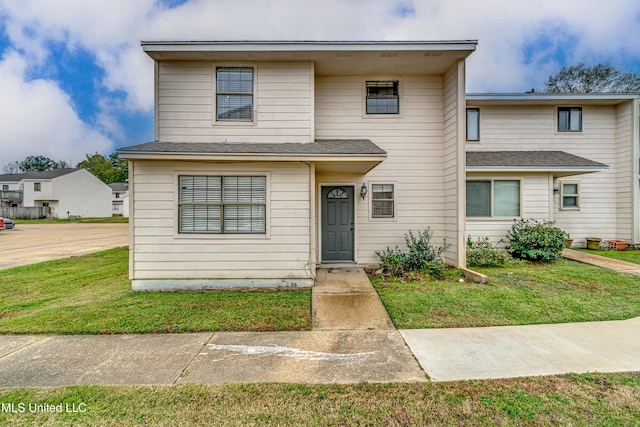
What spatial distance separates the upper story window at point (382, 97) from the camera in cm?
773

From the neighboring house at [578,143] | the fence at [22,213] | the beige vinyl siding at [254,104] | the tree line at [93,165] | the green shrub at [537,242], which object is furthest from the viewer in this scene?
the tree line at [93,165]

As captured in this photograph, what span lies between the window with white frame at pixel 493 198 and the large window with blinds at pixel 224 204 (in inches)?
270

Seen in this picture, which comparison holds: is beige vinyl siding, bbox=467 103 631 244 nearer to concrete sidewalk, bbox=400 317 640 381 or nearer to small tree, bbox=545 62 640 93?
concrete sidewalk, bbox=400 317 640 381

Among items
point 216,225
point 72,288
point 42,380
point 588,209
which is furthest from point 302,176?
point 588,209

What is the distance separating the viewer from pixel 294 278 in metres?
6.07

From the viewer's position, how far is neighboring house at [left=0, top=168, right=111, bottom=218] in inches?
1459

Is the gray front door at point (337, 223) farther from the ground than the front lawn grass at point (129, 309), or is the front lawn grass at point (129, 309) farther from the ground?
the gray front door at point (337, 223)

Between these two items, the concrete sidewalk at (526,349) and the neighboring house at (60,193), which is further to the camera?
the neighboring house at (60,193)

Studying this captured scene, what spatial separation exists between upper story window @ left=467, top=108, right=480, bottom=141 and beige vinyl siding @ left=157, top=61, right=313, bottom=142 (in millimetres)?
6723

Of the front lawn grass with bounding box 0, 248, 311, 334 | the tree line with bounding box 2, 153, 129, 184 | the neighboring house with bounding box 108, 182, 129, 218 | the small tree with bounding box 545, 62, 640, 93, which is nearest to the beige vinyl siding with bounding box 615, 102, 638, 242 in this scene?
the front lawn grass with bounding box 0, 248, 311, 334

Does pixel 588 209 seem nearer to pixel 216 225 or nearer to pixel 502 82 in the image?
pixel 216 225

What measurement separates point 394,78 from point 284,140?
11.8 ft

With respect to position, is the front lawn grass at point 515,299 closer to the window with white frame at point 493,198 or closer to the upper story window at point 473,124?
the window with white frame at point 493,198

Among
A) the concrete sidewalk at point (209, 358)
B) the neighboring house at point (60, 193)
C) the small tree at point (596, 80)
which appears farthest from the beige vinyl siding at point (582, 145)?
the neighboring house at point (60, 193)
